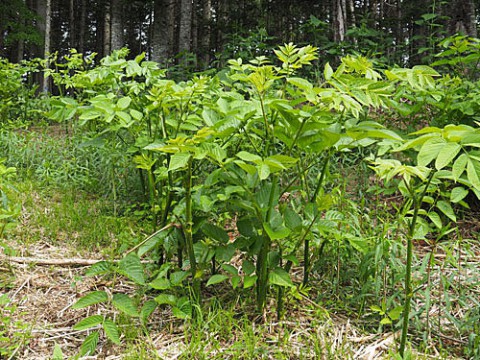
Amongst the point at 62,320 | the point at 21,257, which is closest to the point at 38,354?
the point at 62,320

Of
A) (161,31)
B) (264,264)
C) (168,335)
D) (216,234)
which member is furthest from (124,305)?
(161,31)

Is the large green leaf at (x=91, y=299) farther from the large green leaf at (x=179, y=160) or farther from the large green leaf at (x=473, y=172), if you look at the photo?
the large green leaf at (x=473, y=172)

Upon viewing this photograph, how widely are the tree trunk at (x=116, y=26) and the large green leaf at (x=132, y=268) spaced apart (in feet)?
23.6

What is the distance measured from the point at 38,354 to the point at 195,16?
16105mm

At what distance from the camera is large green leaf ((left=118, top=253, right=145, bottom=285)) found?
4.94ft

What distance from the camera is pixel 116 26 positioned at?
814 cm

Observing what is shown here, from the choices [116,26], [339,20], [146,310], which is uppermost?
[116,26]

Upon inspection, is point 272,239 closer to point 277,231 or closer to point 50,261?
point 277,231

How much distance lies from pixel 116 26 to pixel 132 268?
7805 millimetres

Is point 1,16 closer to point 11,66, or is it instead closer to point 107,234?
point 11,66

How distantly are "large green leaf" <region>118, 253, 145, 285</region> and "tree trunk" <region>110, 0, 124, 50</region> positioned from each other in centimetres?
720

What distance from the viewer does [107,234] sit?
2.60 metres

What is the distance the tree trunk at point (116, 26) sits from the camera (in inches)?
314

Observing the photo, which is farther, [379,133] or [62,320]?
[62,320]
